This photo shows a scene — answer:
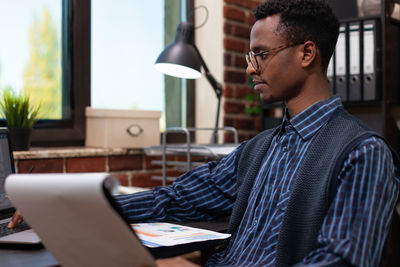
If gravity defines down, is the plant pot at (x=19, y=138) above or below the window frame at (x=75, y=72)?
below

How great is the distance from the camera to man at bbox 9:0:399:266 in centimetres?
76

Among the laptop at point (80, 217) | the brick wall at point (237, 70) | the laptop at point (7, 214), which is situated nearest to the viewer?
the laptop at point (80, 217)

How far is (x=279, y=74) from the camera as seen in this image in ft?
3.32

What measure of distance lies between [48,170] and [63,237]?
1172 mm

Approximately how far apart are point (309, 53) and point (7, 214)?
0.76 m

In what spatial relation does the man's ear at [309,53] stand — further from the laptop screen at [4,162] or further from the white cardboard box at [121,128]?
the white cardboard box at [121,128]

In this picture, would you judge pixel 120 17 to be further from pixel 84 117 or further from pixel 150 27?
pixel 84 117

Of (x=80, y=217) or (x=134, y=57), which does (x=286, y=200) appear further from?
(x=134, y=57)

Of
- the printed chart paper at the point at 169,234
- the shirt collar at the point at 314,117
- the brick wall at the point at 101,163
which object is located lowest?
the printed chart paper at the point at 169,234

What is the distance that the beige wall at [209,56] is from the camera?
2.34m

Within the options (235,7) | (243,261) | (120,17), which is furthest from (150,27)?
(243,261)

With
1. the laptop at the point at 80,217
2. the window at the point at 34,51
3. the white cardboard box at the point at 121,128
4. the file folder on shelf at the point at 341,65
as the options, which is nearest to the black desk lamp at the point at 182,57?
the white cardboard box at the point at 121,128

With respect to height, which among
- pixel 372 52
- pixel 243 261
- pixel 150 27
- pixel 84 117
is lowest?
pixel 243 261

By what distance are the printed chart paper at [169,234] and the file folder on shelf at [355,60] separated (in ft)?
4.02
